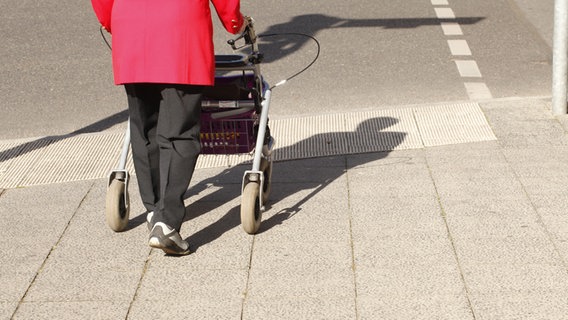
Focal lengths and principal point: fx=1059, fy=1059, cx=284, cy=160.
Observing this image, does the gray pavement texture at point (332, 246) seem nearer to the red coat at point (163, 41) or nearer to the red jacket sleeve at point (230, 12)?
the red coat at point (163, 41)

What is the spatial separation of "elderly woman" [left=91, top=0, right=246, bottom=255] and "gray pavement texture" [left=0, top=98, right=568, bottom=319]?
12.4 inches

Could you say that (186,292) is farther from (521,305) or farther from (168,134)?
(521,305)

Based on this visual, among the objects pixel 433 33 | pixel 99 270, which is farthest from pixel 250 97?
pixel 433 33

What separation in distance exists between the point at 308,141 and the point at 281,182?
91 cm

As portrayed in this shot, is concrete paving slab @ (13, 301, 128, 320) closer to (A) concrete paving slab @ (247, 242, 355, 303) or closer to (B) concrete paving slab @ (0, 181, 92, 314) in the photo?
(B) concrete paving slab @ (0, 181, 92, 314)

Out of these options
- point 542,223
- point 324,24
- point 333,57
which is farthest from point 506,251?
point 324,24

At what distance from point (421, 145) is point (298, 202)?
1356 millimetres

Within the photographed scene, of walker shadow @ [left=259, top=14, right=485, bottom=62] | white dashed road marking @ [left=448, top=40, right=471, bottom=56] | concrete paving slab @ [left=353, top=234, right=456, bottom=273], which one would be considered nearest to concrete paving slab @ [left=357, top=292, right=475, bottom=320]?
concrete paving slab @ [left=353, top=234, right=456, bottom=273]

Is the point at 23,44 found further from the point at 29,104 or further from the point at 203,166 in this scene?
the point at 203,166

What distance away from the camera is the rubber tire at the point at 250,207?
5645mm

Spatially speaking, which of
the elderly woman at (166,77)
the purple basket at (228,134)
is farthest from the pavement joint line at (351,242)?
the elderly woman at (166,77)

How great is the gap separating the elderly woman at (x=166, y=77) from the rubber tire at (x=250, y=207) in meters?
0.33

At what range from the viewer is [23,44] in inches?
453

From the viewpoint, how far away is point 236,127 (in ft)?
19.5
